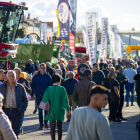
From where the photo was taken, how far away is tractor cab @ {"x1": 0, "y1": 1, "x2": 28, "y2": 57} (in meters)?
18.5

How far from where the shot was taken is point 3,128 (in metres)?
3.74

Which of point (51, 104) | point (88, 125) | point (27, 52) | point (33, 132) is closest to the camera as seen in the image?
point (88, 125)

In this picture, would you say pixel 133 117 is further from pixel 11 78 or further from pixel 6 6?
pixel 6 6

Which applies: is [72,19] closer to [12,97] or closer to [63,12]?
[63,12]

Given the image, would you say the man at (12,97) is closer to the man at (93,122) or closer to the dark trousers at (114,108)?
the man at (93,122)

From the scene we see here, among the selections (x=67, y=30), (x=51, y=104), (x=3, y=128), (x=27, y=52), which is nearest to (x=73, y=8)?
(x=67, y=30)

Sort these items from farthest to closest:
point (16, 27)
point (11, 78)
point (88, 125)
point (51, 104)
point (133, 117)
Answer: point (16, 27) → point (133, 117) → point (51, 104) → point (11, 78) → point (88, 125)

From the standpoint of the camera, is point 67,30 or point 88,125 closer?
Answer: point 88,125

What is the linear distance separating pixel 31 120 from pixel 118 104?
290cm

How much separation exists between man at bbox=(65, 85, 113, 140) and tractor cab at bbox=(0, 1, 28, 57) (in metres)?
14.7

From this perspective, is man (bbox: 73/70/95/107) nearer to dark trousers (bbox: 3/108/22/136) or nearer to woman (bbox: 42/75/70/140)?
woman (bbox: 42/75/70/140)

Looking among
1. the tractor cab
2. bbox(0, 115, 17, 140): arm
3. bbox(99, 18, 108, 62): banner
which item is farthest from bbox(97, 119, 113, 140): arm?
bbox(99, 18, 108, 62): banner

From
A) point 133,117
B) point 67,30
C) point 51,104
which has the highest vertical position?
point 67,30

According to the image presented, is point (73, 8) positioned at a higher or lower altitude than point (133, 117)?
higher
